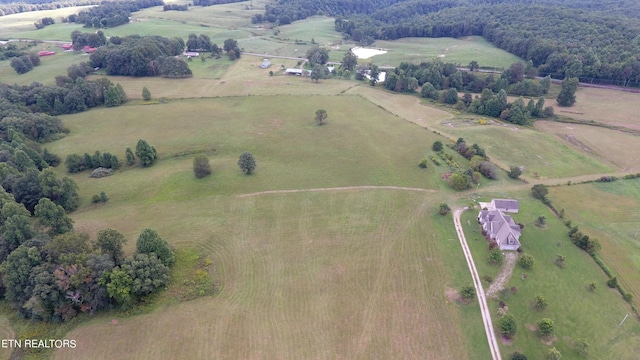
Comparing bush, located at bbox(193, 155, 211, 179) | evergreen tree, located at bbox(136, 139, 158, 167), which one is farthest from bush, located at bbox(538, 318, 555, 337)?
evergreen tree, located at bbox(136, 139, 158, 167)

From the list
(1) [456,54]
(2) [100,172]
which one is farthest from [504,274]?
(1) [456,54]

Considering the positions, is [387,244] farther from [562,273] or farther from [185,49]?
[185,49]

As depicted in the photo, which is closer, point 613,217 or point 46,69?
point 613,217

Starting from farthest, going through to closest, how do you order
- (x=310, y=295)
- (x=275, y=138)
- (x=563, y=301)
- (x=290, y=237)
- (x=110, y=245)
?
(x=275, y=138)
(x=290, y=237)
(x=110, y=245)
(x=310, y=295)
(x=563, y=301)

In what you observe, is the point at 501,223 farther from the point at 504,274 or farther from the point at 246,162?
the point at 246,162

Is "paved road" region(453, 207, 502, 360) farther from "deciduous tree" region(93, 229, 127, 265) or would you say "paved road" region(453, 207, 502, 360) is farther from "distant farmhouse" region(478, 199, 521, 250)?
"deciduous tree" region(93, 229, 127, 265)

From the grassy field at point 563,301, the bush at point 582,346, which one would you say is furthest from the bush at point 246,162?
the bush at point 582,346
